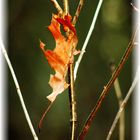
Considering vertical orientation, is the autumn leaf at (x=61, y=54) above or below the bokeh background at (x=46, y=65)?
above

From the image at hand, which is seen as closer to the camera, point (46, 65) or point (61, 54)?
point (61, 54)

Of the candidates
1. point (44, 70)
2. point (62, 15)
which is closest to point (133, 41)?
point (62, 15)

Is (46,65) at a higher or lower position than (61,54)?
lower

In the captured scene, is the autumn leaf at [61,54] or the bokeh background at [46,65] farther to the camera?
the bokeh background at [46,65]

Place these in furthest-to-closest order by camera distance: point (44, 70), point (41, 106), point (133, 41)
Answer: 1. point (41, 106)
2. point (44, 70)
3. point (133, 41)

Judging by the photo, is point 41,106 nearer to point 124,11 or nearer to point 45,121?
point 45,121
